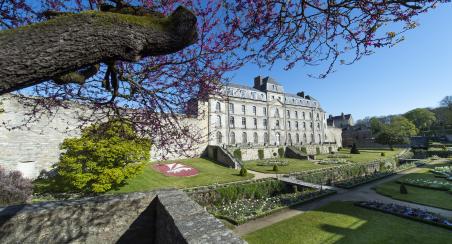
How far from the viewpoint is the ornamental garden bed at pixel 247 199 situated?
13.5m

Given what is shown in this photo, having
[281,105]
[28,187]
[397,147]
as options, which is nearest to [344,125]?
[397,147]

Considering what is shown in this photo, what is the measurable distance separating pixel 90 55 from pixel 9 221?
4.90m

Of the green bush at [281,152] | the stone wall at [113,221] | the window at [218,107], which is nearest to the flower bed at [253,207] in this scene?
the stone wall at [113,221]

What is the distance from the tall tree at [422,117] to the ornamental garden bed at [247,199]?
8553 cm

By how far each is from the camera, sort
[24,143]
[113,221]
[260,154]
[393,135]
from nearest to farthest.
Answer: [113,221] → [24,143] → [260,154] → [393,135]

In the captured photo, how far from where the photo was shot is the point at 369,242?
976 centimetres

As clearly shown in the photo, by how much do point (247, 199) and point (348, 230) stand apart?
7353mm

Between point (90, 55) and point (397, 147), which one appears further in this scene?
point (397, 147)

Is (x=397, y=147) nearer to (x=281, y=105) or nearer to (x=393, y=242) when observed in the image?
(x=281, y=105)

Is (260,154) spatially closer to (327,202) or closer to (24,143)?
(327,202)

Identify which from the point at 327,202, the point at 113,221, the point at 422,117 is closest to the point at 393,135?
the point at 422,117

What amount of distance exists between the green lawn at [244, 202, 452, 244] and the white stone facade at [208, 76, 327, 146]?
76.7 ft

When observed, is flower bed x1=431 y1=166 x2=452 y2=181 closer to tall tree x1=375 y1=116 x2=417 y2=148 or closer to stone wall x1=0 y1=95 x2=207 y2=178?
stone wall x1=0 y1=95 x2=207 y2=178

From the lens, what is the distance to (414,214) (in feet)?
41.9
